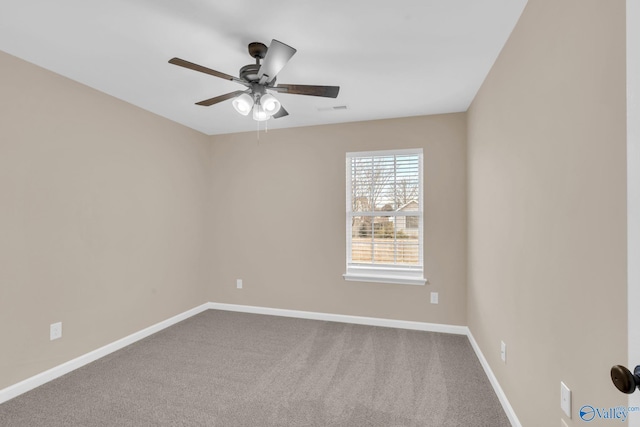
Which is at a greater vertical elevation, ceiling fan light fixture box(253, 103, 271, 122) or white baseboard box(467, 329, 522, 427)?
ceiling fan light fixture box(253, 103, 271, 122)

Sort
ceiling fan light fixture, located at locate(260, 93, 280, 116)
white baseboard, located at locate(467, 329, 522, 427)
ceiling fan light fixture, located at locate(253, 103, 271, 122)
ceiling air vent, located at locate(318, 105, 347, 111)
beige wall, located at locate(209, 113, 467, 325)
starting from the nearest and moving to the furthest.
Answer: white baseboard, located at locate(467, 329, 522, 427)
ceiling fan light fixture, located at locate(260, 93, 280, 116)
ceiling fan light fixture, located at locate(253, 103, 271, 122)
ceiling air vent, located at locate(318, 105, 347, 111)
beige wall, located at locate(209, 113, 467, 325)

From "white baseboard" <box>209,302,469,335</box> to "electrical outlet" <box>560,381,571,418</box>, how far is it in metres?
2.14

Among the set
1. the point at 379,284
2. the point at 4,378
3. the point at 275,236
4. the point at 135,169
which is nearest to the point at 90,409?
the point at 4,378

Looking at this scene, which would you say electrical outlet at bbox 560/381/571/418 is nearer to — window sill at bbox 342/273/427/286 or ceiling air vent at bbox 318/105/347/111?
window sill at bbox 342/273/427/286

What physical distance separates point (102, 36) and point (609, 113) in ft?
8.69

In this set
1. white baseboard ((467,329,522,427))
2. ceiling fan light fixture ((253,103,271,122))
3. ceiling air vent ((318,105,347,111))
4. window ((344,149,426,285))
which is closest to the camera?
white baseboard ((467,329,522,427))

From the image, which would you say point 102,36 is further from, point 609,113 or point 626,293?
point 626,293


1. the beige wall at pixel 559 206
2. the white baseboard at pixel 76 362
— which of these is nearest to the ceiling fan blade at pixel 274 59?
the beige wall at pixel 559 206

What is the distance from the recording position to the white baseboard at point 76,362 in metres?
2.20

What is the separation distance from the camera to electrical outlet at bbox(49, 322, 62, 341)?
8.02ft

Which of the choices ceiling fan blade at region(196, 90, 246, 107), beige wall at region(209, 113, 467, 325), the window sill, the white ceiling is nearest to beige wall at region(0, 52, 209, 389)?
the white ceiling

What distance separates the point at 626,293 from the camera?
0.90m

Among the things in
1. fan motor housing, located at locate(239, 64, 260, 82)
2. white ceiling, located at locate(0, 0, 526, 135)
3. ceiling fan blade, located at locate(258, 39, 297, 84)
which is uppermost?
white ceiling, located at locate(0, 0, 526, 135)

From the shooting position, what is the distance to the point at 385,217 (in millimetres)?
3686
